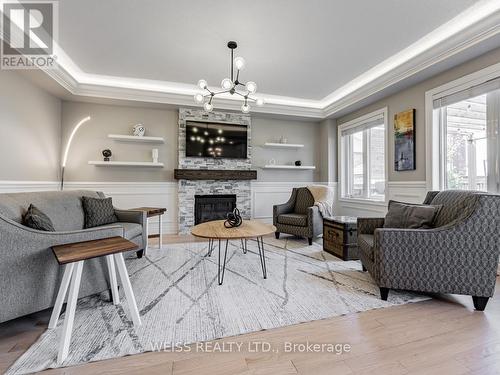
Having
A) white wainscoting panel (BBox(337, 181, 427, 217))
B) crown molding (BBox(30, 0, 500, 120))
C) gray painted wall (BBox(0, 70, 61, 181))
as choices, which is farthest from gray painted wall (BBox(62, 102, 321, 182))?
white wainscoting panel (BBox(337, 181, 427, 217))

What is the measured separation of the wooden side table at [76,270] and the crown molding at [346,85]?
9.57 feet

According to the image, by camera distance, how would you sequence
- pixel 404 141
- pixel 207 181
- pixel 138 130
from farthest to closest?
pixel 207 181, pixel 138 130, pixel 404 141

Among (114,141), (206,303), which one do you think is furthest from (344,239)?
(114,141)

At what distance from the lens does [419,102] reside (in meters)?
3.45

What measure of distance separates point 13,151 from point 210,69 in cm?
282

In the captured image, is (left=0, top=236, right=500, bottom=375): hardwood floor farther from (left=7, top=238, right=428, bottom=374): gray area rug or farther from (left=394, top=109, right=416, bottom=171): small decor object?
(left=394, top=109, right=416, bottom=171): small decor object


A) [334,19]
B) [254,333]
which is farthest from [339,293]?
[334,19]

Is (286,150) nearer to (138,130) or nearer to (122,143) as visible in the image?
(138,130)

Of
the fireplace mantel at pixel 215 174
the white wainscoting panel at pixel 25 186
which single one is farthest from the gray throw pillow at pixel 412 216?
the white wainscoting panel at pixel 25 186

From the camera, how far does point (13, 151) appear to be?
9.91 feet

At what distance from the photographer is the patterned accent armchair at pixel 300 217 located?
12.0 feet

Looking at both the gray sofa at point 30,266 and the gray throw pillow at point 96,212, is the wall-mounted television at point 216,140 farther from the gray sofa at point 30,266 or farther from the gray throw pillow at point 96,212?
the gray sofa at point 30,266

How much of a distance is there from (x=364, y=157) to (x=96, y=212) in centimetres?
463

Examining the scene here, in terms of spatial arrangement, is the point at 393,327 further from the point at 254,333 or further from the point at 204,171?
the point at 204,171
